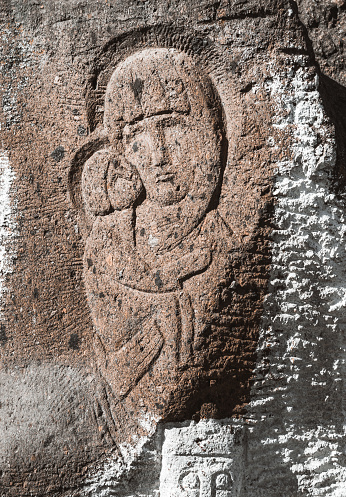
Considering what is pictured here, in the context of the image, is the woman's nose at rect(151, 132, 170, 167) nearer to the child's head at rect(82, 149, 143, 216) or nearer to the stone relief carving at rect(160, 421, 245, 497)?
the child's head at rect(82, 149, 143, 216)

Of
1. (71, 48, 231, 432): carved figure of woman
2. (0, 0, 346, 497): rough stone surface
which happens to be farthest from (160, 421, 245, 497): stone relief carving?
(71, 48, 231, 432): carved figure of woman

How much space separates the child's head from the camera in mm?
1562

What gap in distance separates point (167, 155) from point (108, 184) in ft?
0.58

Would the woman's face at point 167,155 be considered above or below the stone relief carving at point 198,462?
above

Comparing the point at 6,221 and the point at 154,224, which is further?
the point at 6,221

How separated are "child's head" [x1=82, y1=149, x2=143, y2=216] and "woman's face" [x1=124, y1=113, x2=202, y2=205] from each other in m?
0.03

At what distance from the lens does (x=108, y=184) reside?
1.59 meters

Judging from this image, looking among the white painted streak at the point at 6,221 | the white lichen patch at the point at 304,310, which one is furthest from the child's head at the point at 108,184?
the white lichen patch at the point at 304,310

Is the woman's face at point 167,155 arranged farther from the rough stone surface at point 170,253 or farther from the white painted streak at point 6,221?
the white painted streak at point 6,221

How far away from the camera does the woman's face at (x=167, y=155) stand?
1.52 metres

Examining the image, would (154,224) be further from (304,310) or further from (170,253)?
(304,310)

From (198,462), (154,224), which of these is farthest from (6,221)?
(198,462)

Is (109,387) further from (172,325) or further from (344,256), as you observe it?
(344,256)

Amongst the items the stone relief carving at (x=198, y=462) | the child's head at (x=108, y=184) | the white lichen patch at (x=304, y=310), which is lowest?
the stone relief carving at (x=198, y=462)
